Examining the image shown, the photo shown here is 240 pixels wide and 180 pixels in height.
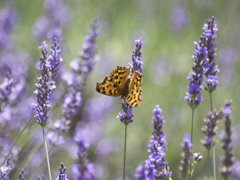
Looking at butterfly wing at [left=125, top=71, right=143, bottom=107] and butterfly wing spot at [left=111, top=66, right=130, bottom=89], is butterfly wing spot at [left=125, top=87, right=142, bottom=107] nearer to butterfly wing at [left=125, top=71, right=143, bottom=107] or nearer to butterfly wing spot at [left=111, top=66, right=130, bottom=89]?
butterfly wing at [left=125, top=71, right=143, bottom=107]

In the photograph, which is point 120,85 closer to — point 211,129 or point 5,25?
point 211,129

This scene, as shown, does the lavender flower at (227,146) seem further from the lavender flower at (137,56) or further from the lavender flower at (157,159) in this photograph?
the lavender flower at (137,56)

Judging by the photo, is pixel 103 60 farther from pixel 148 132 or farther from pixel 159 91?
pixel 148 132

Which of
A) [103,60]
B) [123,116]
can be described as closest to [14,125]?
[123,116]

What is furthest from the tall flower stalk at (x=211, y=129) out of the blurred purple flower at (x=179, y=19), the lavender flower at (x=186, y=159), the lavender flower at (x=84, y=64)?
the blurred purple flower at (x=179, y=19)

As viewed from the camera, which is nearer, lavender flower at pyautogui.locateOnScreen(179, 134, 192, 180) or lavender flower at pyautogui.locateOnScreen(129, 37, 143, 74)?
lavender flower at pyautogui.locateOnScreen(129, 37, 143, 74)

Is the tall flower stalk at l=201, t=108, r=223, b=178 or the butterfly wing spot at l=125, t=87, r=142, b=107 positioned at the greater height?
the butterfly wing spot at l=125, t=87, r=142, b=107

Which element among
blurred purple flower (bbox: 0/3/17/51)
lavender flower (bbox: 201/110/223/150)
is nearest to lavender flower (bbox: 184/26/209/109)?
lavender flower (bbox: 201/110/223/150)
